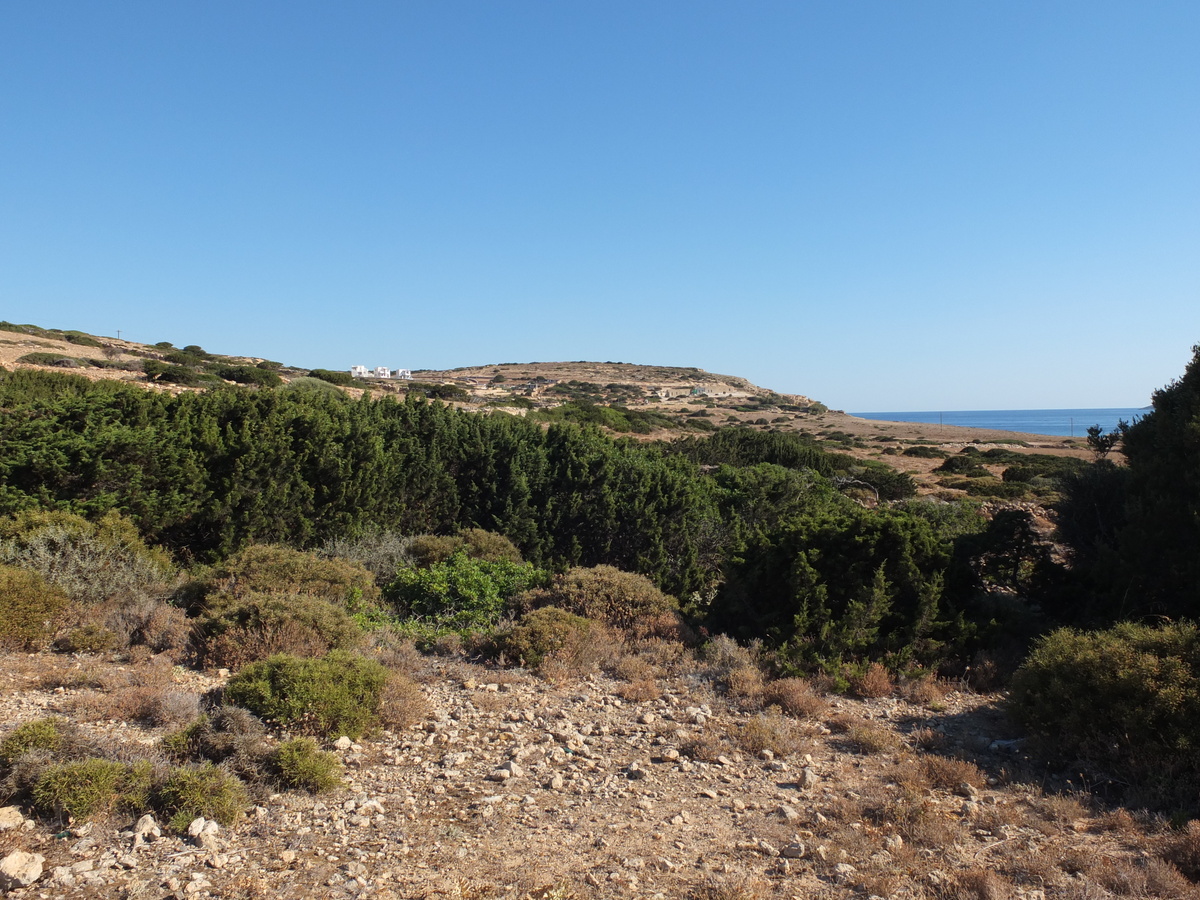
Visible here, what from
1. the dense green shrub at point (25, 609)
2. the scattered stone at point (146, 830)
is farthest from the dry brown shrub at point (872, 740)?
the dense green shrub at point (25, 609)

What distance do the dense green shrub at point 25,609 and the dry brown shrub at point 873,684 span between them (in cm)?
698

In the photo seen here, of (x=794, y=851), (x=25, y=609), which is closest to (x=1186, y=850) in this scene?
(x=794, y=851)

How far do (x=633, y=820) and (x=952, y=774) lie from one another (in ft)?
6.72

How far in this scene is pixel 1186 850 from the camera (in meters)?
3.51

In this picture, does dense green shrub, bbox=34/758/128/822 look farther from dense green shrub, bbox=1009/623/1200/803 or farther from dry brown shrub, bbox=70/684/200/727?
dense green shrub, bbox=1009/623/1200/803

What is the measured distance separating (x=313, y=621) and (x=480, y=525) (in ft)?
17.9

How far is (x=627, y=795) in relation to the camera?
4.25m

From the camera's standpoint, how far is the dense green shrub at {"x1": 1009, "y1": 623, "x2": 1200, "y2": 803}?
426cm

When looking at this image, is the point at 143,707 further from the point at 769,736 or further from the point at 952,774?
the point at 952,774

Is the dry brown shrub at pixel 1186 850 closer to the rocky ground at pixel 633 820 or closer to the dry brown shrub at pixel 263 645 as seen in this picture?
the rocky ground at pixel 633 820

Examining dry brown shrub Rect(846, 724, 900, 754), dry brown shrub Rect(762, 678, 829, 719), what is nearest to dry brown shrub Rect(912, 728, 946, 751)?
dry brown shrub Rect(846, 724, 900, 754)

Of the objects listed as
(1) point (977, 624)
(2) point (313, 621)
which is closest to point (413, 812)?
(2) point (313, 621)

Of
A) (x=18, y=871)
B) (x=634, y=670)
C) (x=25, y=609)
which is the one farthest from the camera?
(x=634, y=670)

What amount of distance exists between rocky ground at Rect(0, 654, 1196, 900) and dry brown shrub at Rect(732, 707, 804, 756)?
0.02 metres
